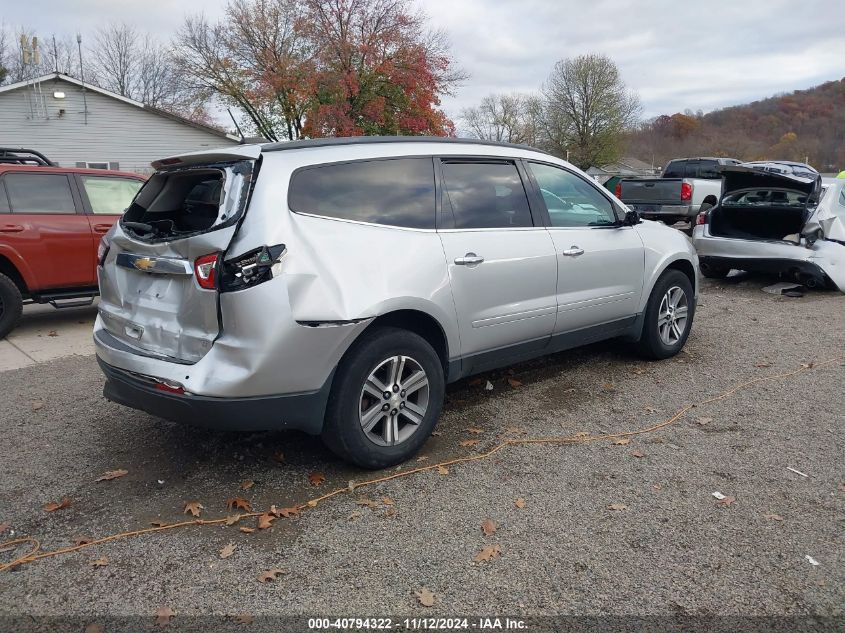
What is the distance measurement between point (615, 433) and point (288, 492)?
2103 millimetres

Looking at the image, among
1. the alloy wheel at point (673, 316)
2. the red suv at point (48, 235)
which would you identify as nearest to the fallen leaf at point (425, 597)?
the alloy wheel at point (673, 316)

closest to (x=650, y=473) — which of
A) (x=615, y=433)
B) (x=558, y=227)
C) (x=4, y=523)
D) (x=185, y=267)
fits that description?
(x=615, y=433)

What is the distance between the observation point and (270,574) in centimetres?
278

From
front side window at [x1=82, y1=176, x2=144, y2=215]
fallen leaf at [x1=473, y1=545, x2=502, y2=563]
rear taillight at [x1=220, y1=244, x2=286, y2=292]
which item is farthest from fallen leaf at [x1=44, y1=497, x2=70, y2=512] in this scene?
front side window at [x1=82, y1=176, x2=144, y2=215]

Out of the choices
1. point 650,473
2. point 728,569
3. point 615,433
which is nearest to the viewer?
point 728,569

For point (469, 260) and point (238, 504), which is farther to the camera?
point (469, 260)

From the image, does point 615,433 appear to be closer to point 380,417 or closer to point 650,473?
point 650,473

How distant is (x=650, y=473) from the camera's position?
3.68m

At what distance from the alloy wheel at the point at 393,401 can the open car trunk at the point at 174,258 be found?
90 centimetres

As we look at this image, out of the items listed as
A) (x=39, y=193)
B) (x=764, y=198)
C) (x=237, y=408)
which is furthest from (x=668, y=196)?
(x=237, y=408)

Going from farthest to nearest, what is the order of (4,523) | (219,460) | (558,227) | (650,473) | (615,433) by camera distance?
(558,227)
(615,433)
(219,460)
(650,473)
(4,523)

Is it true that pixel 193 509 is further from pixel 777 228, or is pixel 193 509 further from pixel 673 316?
pixel 777 228

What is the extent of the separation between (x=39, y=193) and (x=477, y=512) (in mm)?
6482

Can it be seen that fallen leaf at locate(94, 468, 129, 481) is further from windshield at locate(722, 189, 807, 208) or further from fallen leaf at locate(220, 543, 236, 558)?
windshield at locate(722, 189, 807, 208)
